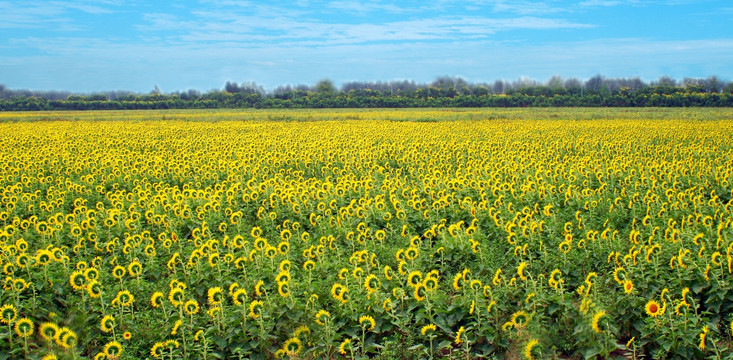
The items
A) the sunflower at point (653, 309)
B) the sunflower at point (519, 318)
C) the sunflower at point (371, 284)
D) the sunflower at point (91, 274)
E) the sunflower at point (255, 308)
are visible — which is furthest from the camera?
the sunflower at point (91, 274)

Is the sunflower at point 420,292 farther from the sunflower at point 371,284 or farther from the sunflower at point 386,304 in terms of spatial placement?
the sunflower at point 371,284

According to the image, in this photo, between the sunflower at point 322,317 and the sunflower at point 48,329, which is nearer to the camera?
the sunflower at point 48,329

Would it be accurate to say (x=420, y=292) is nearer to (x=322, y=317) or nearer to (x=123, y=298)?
(x=322, y=317)

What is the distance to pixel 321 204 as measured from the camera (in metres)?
9.16

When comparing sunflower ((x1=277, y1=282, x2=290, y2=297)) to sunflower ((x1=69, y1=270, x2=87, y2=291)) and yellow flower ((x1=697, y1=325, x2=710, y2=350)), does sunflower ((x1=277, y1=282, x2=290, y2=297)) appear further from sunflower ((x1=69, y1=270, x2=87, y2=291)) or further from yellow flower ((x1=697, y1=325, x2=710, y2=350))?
yellow flower ((x1=697, y1=325, x2=710, y2=350))

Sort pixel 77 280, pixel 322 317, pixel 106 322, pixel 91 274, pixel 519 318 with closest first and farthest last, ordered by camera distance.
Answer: pixel 519 318 < pixel 106 322 < pixel 322 317 < pixel 77 280 < pixel 91 274

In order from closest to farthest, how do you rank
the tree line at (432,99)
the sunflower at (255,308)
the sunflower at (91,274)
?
1. the sunflower at (255,308)
2. the sunflower at (91,274)
3. the tree line at (432,99)

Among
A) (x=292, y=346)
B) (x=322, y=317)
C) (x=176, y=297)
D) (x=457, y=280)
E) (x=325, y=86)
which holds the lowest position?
(x=292, y=346)

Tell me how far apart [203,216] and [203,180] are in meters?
4.34

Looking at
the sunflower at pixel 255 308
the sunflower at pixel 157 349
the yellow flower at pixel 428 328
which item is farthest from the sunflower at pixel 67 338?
the yellow flower at pixel 428 328

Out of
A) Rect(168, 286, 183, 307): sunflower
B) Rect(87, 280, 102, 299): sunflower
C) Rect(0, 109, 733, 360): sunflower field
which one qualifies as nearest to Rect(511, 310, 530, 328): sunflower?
Rect(0, 109, 733, 360): sunflower field

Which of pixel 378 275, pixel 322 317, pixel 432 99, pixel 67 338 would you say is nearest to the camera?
pixel 67 338

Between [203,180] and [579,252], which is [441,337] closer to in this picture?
[579,252]

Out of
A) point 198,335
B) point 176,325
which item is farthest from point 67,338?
point 198,335
